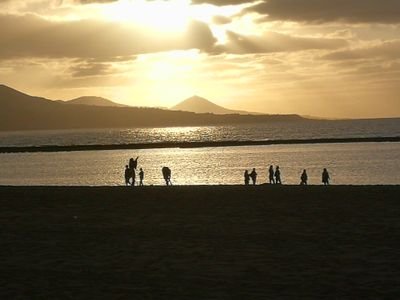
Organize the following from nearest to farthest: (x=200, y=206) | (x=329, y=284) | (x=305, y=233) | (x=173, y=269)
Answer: (x=329, y=284) → (x=173, y=269) → (x=305, y=233) → (x=200, y=206)

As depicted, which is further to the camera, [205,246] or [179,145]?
[179,145]

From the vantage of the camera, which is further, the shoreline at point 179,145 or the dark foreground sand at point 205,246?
the shoreline at point 179,145

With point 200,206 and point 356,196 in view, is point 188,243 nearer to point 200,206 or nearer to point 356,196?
point 200,206

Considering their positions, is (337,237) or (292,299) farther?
(337,237)

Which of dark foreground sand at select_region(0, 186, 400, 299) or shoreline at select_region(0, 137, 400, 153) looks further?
shoreline at select_region(0, 137, 400, 153)

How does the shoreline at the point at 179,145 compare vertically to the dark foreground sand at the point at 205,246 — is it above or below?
above

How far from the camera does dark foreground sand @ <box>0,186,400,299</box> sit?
11.4 metres

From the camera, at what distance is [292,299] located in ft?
34.7

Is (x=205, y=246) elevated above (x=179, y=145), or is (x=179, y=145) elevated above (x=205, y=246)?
(x=179, y=145)

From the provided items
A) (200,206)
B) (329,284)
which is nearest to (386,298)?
A: (329,284)

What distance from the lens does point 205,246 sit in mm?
15109

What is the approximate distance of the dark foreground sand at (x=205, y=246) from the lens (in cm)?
1143

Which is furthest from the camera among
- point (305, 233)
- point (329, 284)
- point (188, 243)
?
point (305, 233)

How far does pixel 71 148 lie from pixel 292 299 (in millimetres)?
129260
